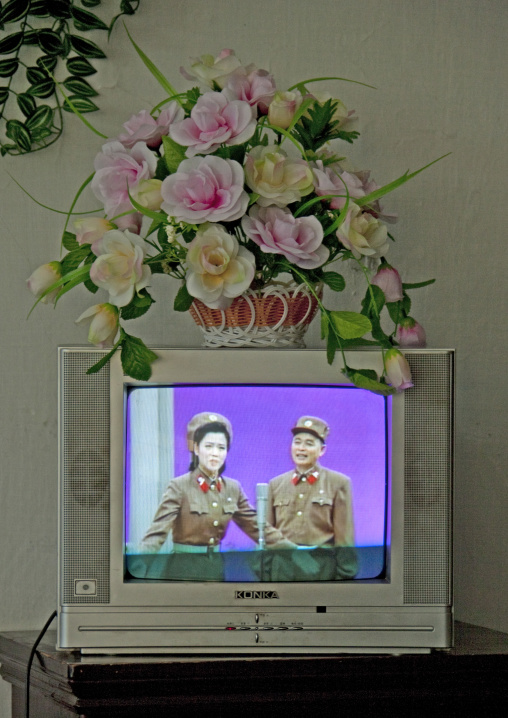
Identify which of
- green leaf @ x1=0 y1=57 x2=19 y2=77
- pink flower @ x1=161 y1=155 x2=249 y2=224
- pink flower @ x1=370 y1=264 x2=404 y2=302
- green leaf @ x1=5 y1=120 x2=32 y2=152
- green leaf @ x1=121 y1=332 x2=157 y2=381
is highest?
green leaf @ x1=0 y1=57 x2=19 y2=77

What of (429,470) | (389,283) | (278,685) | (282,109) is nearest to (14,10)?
(282,109)

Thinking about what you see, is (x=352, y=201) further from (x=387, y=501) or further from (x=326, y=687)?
(x=326, y=687)

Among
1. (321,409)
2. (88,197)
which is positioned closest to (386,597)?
(321,409)

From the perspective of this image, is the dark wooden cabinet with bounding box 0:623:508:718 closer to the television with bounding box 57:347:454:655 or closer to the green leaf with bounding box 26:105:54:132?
the television with bounding box 57:347:454:655

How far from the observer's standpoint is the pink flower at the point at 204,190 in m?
1.06

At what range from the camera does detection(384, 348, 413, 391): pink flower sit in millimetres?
1098

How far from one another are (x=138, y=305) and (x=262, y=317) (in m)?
0.17

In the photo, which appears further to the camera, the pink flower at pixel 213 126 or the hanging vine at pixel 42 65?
the hanging vine at pixel 42 65

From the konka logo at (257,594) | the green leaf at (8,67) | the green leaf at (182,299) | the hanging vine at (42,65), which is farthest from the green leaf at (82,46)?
the konka logo at (257,594)

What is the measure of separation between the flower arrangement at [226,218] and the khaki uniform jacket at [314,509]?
0.46ft

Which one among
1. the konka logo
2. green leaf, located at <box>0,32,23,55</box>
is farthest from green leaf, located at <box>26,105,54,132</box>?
the konka logo

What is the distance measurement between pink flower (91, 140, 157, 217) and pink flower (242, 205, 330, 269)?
0.51ft

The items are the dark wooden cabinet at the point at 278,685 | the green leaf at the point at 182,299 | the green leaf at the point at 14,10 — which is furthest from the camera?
the green leaf at the point at 14,10

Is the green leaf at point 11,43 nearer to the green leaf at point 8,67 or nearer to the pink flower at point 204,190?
the green leaf at point 8,67
